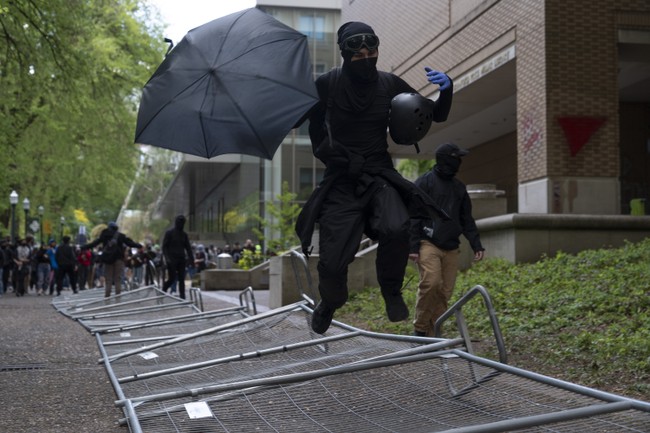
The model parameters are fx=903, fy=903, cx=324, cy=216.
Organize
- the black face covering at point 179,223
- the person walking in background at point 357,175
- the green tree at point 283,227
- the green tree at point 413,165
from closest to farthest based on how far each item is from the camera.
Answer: the person walking in background at point 357,175 → the black face covering at point 179,223 → the green tree at point 283,227 → the green tree at point 413,165

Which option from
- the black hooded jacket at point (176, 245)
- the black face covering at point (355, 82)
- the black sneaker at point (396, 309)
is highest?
the black face covering at point (355, 82)

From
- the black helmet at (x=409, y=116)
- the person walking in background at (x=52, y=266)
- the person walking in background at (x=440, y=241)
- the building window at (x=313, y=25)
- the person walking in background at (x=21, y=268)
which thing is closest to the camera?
the black helmet at (x=409, y=116)

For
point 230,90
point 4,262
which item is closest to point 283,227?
point 4,262

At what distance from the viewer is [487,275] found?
47.6 feet

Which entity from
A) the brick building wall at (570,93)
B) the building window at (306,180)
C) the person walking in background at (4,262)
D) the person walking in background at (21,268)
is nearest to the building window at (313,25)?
the building window at (306,180)

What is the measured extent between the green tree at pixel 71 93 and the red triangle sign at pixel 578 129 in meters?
9.08

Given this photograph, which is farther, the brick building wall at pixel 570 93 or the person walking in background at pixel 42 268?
the person walking in background at pixel 42 268

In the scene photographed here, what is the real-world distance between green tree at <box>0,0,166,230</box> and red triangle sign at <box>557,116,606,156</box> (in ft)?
29.8

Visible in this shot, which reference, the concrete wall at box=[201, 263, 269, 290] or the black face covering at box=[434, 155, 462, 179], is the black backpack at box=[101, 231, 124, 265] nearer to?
the concrete wall at box=[201, 263, 269, 290]

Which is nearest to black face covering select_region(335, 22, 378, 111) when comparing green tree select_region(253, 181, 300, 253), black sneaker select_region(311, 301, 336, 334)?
black sneaker select_region(311, 301, 336, 334)

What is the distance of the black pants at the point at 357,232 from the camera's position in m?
5.88

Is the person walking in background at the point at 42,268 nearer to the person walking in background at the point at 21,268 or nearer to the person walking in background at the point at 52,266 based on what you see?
the person walking in background at the point at 52,266

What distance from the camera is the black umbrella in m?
6.03

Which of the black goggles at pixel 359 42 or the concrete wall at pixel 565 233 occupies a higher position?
the black goggles at pixel 359 42
